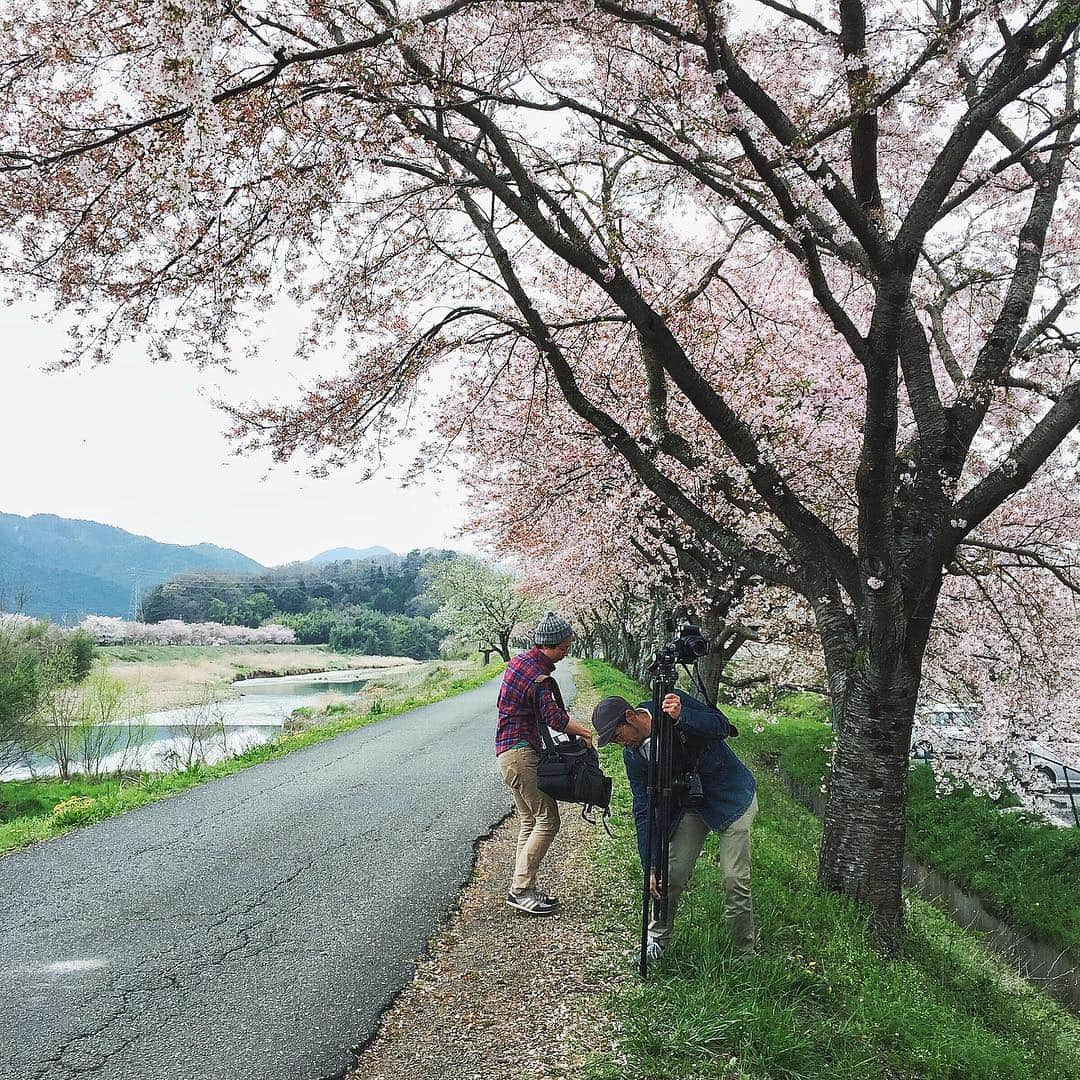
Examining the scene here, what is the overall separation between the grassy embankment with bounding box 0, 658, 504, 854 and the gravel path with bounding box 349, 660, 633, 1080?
504 cm

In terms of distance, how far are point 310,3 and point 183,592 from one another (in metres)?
116

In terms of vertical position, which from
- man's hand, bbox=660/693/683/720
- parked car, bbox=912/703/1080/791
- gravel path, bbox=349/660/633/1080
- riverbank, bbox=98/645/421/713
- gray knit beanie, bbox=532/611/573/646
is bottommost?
riverbank, bbox=98/645/421/713

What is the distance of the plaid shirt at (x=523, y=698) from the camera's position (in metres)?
5.05

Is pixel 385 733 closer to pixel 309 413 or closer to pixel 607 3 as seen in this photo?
pixel 309 413

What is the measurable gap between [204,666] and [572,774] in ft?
170

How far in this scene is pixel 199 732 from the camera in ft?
51.6

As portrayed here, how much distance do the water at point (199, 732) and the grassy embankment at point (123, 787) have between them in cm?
97

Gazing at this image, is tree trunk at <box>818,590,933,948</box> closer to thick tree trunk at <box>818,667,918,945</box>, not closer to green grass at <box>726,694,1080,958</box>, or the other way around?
thick tree trunk at <box>818,667,918,945</box>

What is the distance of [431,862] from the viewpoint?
6367mm

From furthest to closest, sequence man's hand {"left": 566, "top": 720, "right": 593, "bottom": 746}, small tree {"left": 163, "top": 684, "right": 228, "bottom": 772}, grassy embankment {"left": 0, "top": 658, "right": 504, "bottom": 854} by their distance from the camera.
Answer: small tree {"left": 163, "top": 684, "right": 228, "bottom": 772} → grassy embankment {"left": 0, "top": 658, "right": 504, "bottom": 854} → man's hand {"left": 566, "top": 720, "right": 593, "bottom": 746}

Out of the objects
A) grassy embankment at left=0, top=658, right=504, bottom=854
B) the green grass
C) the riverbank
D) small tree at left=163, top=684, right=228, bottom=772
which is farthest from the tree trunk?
the riverbank

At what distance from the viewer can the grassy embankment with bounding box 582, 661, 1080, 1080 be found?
329cm

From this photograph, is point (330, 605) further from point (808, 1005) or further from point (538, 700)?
point (808, 1005)

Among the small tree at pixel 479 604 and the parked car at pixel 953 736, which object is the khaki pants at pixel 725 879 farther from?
the small tree at pixel 479 604
